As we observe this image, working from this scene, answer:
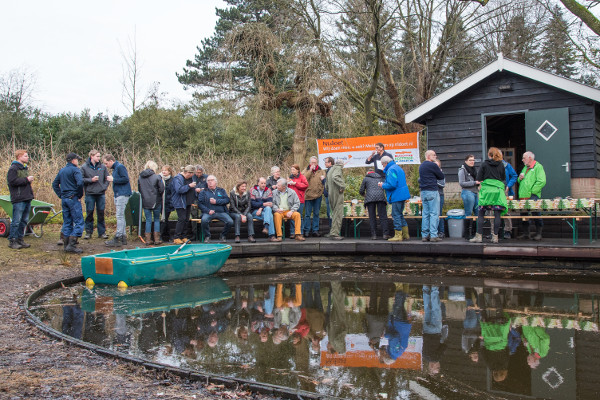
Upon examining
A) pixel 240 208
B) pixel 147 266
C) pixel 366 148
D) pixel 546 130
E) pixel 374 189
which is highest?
pixel 546 130

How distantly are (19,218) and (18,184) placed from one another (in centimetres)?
63

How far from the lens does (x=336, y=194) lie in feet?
36.8

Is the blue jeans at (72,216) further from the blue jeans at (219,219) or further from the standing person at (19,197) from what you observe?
the blue jeans at (219,219)

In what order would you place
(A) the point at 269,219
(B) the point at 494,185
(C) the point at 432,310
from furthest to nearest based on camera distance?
(A) the point at 269,219 → (B) the point at 494,185 → (C) the point at 432,310

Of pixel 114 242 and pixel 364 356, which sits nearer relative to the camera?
pixel 364 356

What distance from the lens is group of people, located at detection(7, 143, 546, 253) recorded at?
9.72 m

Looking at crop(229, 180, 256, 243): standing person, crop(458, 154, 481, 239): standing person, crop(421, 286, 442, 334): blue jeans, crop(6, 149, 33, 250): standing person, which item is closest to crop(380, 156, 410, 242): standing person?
crop(458, 154, 481, 239): standing person

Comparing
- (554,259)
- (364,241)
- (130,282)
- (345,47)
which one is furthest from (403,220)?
(345,47)

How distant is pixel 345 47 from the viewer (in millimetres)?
21391

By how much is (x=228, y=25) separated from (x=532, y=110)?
1945cm

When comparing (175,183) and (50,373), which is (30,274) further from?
(50,373)

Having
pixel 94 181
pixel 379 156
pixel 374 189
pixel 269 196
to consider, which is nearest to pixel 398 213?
pixel 374 189

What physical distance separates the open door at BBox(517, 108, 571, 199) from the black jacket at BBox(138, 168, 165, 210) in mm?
8226

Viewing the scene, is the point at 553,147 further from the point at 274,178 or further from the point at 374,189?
the point at 274,178
